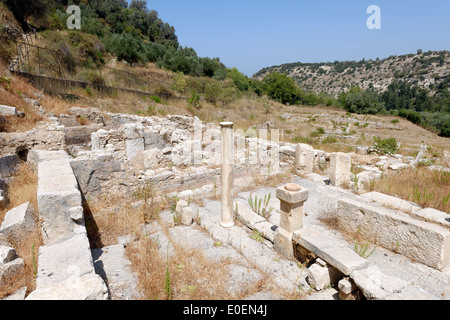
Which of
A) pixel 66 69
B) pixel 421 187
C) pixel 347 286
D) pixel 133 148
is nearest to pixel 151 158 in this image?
pixel 133 148

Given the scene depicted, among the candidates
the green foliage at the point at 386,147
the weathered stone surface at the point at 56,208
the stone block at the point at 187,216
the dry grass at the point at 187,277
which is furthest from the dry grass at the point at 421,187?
the weathered stone surface at the point at 56,208

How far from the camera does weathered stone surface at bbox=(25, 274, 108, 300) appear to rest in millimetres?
2141

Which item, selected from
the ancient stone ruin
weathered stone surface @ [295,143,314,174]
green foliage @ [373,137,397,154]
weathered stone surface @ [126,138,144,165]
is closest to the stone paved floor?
the ancient stone ruin

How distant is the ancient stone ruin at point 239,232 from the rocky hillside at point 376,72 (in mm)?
68967

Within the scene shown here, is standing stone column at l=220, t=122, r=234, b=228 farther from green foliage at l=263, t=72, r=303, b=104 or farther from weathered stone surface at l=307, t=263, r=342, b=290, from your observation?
green foliage at l=263, t=72, r=303, b=104

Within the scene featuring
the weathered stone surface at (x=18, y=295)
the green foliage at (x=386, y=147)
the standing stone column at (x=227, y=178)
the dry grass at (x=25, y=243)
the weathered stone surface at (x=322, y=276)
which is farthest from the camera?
the green foliage at (x=386, y=147)

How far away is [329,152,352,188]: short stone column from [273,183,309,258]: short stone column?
4093 mm

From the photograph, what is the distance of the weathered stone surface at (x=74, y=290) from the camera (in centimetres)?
214

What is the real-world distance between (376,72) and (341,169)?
300 ft

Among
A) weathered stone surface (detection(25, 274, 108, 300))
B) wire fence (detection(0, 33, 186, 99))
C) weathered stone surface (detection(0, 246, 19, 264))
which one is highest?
wire fence (detection(0, 33, 186, 99))

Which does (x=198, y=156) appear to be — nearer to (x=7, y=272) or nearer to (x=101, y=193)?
(x=101, y=193)

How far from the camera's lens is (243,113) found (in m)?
21.7

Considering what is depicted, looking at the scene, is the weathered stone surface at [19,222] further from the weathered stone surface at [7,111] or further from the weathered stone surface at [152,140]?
the weathered stone surface at [152,140]

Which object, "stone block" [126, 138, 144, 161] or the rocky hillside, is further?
the rocky hillside
